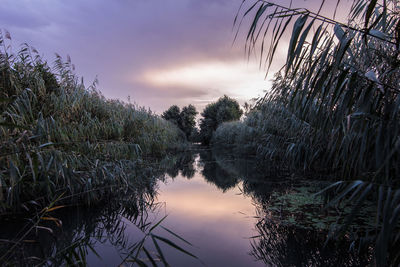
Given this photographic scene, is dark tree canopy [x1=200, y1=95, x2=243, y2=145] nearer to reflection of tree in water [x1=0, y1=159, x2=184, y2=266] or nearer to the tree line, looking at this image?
the tree line

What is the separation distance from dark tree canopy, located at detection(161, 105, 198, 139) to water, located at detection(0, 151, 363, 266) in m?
30.9

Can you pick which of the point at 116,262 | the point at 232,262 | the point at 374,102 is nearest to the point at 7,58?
the point at 116,262

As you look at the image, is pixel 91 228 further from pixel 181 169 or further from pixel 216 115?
pixel 216 115

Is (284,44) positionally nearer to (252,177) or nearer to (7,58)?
(7,58)

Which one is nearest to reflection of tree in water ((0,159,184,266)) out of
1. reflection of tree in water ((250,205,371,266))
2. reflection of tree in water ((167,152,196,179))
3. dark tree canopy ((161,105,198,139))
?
reflection of tree in water ((250,205,371,266))

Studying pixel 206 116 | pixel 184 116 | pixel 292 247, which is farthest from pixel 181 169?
pixel 184 116

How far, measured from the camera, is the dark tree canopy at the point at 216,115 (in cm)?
3125

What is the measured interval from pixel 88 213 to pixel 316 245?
3.88 m

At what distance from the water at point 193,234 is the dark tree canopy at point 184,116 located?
30884 millimetres

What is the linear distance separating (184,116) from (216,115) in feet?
20.8

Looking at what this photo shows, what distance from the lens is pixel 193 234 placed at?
3.64 m

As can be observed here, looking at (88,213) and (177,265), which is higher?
(88,213)

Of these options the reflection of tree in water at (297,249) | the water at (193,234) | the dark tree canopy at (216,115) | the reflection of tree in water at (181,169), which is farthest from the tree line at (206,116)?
the reflection of tree in water at (297,249)

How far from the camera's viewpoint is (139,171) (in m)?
5.96
